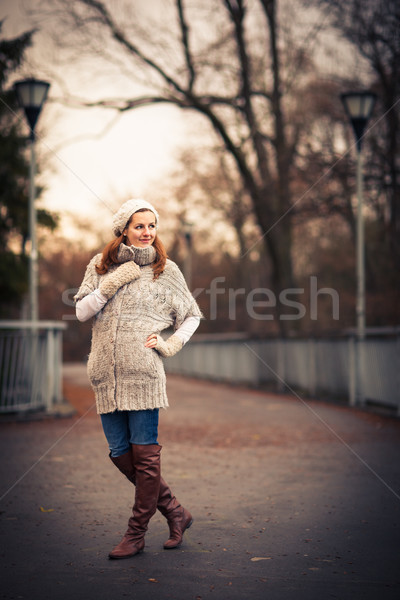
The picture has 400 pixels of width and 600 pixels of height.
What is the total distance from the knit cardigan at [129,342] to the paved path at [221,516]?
2.83 feet

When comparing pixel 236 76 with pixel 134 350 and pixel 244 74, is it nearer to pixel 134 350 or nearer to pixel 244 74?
pixel 244 74

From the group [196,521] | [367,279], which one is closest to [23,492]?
[196,521]

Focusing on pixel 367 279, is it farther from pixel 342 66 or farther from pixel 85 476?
pixel 85 476

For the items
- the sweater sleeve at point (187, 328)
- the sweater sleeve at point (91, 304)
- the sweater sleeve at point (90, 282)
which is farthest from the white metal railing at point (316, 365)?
the sweater sleeve at point (91, 304)

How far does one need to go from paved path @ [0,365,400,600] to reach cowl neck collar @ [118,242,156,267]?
1.61 m

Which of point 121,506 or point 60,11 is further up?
point 60,11

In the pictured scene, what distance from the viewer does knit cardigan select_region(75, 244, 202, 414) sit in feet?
14.1

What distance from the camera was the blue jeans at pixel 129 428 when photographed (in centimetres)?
432

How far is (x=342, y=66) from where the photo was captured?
673 inches

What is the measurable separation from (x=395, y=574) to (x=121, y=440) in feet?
5.21

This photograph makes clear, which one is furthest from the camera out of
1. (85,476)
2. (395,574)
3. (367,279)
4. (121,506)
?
(367,279)

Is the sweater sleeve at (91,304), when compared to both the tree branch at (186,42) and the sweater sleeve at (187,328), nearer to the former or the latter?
the sweater sleeve at (187,328)

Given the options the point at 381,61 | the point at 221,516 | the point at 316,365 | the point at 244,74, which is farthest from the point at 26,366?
the point at 244,74

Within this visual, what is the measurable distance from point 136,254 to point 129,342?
1.61 feet
